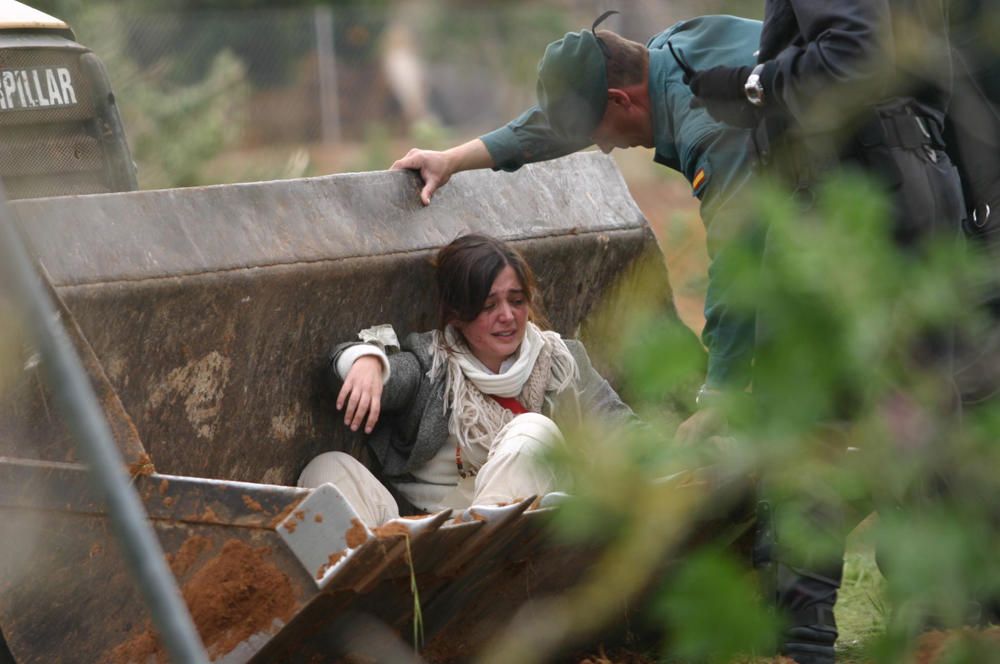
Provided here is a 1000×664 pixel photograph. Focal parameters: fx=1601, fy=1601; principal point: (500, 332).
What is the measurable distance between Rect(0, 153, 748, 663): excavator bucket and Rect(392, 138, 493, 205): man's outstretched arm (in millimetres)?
39

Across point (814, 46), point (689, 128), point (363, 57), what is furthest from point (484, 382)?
point (363, 57)

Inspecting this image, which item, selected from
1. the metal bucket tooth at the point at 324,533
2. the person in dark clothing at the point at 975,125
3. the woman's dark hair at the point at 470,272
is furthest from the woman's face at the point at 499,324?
the metal bucket tooth at the point at 324,533

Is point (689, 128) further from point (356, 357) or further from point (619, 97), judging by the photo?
point (356, 357)

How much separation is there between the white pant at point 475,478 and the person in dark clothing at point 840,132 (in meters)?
0.56

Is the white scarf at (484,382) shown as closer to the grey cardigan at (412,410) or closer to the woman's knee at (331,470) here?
the grey cardigan at (412,410)

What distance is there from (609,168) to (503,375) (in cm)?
111

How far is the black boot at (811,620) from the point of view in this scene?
326 centimetres

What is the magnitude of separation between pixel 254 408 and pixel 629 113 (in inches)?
45.5

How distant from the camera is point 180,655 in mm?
1236

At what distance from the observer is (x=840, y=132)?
2.67 meters

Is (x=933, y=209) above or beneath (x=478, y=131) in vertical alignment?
above

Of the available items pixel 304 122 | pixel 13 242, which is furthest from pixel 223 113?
pixel 13 242

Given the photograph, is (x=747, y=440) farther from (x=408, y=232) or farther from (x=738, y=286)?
(x=408, y=232)

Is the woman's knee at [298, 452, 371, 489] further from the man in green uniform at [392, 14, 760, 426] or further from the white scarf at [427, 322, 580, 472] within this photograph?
the man in green uniform at [392, 14, 760, 426]
